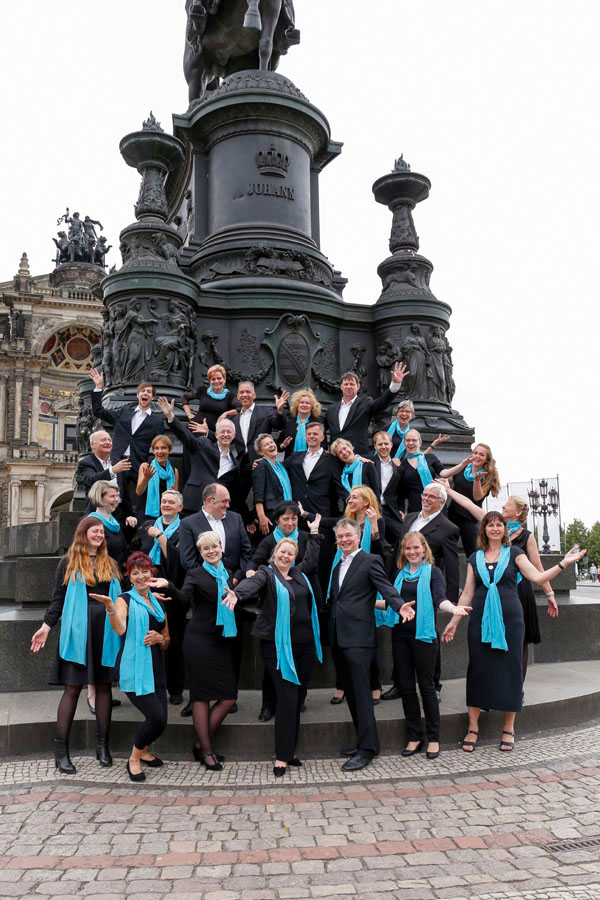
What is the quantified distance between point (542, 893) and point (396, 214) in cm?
1157

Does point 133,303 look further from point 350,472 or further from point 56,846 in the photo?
point 56,846

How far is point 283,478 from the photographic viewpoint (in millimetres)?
7137

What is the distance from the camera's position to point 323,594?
23.5 feet

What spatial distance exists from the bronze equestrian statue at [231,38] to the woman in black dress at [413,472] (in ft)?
29.8

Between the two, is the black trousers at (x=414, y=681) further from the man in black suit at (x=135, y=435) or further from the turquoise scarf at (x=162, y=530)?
the man in black suit at (x=135, y=435)

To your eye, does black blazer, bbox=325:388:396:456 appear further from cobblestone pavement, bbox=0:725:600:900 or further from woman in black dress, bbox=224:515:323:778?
cobblestone pavement, bbox=0:725:600:900

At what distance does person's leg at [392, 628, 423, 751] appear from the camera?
224 inches

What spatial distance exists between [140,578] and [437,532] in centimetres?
265

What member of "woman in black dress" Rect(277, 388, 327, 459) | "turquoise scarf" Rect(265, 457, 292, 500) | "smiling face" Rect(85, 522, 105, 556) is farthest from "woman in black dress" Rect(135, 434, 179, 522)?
"smiling face" Rect(85, 522, 105, 556)

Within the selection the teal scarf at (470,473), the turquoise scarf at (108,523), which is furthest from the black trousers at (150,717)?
the teal scarf at (470,473)

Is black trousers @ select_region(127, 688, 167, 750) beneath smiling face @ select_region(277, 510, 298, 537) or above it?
beneath

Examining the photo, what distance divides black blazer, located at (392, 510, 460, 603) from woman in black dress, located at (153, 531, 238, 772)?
188 centimetres

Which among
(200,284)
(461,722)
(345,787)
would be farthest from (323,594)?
(200,284)

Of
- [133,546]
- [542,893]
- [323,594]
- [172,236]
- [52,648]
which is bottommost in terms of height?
[542,893]
